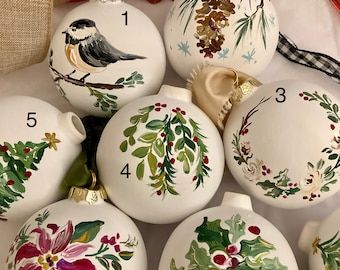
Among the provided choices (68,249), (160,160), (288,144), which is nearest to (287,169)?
(288,144)

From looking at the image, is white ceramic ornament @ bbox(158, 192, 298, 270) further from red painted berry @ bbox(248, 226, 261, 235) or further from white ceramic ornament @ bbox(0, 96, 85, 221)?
white ceramic ornament @ bbox(0, 96, 85, 221)

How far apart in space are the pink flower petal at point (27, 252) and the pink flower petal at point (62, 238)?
0.05 feet

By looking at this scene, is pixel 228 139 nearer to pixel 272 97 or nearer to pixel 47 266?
pixel 272 97

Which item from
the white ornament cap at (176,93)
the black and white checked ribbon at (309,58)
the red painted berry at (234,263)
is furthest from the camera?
the black and white checked ribbon at (309,58)

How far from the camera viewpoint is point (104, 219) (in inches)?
24.3

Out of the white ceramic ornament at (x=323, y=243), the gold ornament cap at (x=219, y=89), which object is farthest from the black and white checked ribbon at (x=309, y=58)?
the white ceramic ornament at (x=323, y=243)

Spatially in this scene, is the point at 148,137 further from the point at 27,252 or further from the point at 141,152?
the point at 27,252

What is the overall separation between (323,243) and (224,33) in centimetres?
25

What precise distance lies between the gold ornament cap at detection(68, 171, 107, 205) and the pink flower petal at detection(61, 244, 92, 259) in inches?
2.3

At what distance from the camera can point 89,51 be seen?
0.69m

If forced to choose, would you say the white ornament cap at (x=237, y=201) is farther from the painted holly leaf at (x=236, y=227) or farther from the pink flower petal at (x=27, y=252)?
the pink flower petal at (x=27, y=252)

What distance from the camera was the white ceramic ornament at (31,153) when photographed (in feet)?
2.10

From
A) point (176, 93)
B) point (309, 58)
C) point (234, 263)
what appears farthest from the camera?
point (309, 58)

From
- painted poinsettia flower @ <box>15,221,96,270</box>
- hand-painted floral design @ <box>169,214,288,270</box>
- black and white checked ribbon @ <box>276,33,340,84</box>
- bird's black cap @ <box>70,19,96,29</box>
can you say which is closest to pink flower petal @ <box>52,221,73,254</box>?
painted poinsettia flower @ <box>15,221,96,270</box>
